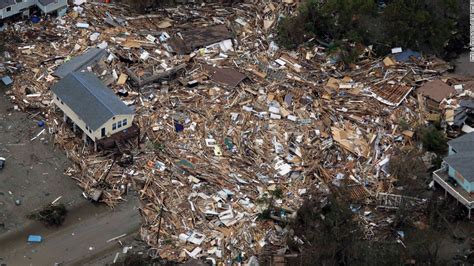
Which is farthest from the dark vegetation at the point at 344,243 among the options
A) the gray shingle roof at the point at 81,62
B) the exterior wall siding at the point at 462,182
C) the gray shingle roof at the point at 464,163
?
the gray shingle roof at the point at 81,62

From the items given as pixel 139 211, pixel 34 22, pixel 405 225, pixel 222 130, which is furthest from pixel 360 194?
pixel 34 22

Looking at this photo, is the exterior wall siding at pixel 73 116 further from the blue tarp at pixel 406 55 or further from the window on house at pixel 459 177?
the blue tarp at pixel 406 55

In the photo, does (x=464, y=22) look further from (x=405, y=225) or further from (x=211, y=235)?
(x=211, y=235)

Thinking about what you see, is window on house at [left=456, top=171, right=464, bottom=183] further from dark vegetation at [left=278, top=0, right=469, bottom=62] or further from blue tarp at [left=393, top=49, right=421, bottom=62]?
dark vegetation at [left=278, top=0, right=469, bottom=62]

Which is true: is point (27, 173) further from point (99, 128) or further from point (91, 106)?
point (91, 106)

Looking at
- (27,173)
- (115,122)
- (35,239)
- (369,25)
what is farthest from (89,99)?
(369,25)

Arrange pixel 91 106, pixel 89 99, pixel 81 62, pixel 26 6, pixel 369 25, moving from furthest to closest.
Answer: pixel 26 6, pixel 369 25, pixel 81 62, pixel 89 99, pixel 91 106

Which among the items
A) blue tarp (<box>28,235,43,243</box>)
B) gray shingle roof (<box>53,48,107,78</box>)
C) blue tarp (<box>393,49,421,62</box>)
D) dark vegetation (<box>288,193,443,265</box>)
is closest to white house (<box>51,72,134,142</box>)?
gray shingle roof (<box>53,48,107,78</box>)
